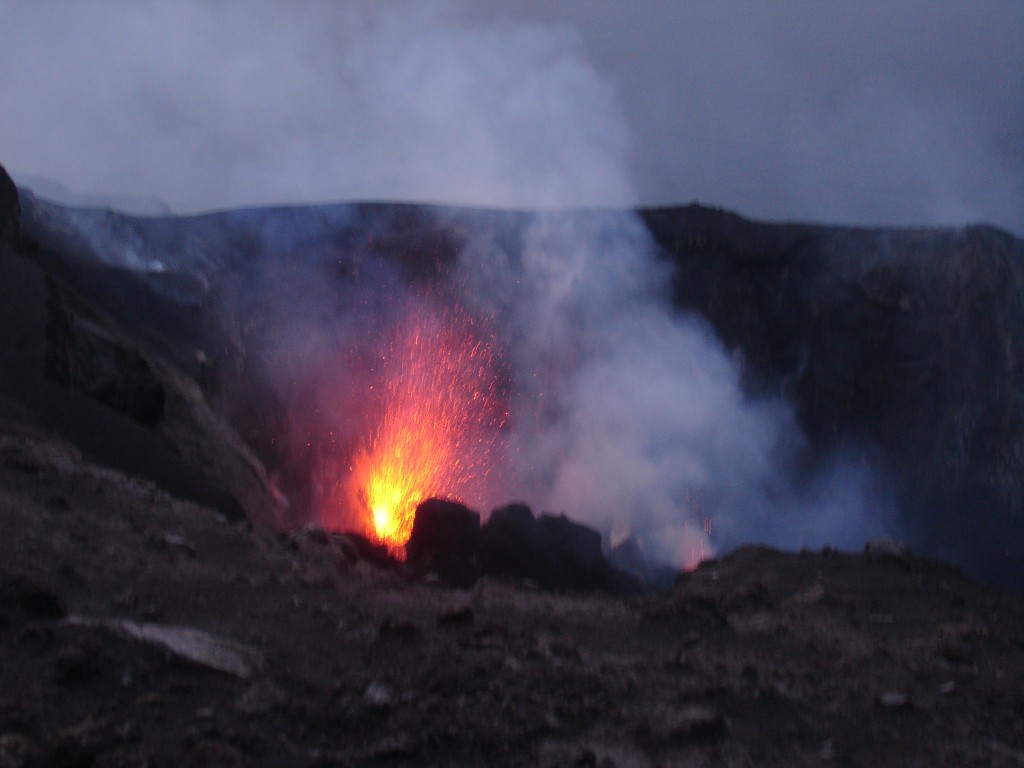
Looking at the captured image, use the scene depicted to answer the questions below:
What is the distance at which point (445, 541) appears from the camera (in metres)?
17.0

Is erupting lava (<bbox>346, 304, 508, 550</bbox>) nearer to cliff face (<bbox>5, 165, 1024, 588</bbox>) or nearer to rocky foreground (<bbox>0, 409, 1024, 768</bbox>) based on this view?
cliff face (<bbox>5, 165, 1024, 588</bbox>)

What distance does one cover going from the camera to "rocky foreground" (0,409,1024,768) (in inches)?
201

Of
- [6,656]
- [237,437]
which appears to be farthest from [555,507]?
[6,656]

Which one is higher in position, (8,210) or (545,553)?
(8,210)

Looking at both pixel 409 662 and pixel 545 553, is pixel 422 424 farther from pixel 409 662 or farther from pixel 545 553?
pixel 409 662

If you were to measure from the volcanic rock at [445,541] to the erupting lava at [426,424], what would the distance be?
5.23 m

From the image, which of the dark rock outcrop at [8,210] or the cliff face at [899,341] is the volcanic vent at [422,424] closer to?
the cliff face at [899,341]

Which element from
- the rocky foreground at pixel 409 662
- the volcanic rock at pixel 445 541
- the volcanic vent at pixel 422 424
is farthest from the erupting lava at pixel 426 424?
the rocky foreground at pixel 409 662

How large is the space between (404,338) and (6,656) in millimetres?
24113

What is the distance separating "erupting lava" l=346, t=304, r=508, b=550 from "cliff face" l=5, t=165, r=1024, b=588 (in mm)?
2329

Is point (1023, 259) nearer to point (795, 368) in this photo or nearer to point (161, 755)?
point (795, 368)

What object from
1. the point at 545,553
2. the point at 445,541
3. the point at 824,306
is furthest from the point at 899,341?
the point at 445,541

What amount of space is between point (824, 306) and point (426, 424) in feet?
51.1

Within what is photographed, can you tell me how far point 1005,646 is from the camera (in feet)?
29.7
